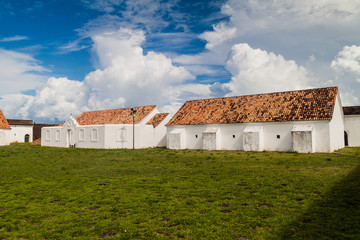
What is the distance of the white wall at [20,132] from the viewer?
57.4 metres

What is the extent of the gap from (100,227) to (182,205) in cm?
252

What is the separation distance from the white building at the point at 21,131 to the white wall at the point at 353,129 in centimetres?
6442

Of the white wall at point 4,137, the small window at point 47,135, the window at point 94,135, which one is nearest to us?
the window at point 94,135

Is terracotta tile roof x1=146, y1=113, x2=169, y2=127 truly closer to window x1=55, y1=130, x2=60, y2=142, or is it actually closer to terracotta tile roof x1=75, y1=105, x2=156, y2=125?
terracotta tile roof x1=75, y1=105, x2=156, y2=125

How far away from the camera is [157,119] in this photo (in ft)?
134

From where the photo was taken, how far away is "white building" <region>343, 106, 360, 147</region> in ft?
112

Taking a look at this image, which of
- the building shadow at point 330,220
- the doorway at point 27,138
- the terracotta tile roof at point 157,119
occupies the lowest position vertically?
the building shadow at point 330,220

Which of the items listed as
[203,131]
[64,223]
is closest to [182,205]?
[64,223]

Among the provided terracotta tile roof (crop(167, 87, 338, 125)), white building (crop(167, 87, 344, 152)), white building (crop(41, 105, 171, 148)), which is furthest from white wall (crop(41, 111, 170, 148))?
terracotta tile roof (crop(167, 87, 338, 125))

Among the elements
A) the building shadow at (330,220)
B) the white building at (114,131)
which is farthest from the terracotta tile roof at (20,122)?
the building shadow at (330,220)

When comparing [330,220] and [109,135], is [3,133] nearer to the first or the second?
[109,135]

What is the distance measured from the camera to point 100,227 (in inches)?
233

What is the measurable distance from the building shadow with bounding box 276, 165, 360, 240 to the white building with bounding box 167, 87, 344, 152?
18529mm

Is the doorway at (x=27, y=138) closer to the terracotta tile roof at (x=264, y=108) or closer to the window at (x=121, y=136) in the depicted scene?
the window at (x=121, y=136)
